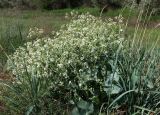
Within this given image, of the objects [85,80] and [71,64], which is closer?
[85,80]

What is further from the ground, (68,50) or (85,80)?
(68,50)

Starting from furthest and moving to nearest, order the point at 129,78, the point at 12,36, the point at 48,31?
the point at 48,31
the point at 12,36
the point at 129,78

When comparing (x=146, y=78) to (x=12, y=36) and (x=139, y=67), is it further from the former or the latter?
(x=12, y=36)

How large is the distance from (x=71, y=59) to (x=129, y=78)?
2.45ft

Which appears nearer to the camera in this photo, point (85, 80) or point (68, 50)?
point (85, 80)

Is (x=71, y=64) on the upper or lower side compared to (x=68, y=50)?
lower

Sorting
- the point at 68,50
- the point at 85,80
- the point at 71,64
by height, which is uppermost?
the point at 68,50

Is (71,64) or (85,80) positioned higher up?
(71,64)

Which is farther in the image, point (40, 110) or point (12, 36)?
point (12, 36)

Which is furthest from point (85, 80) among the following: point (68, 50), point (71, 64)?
point (68, 50)

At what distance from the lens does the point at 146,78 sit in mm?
6461

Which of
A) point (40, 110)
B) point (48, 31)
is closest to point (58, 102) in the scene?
point (40, 110)

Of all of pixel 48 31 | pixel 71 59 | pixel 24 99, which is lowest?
pixel 48 31

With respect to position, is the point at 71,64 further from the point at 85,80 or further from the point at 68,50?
the point at 85,80
